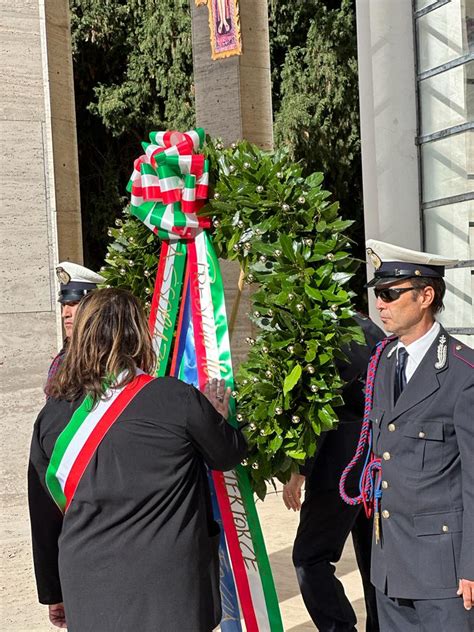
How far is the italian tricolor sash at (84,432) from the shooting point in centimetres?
295

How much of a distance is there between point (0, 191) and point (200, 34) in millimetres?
4724

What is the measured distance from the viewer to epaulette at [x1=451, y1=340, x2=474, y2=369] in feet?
10.4

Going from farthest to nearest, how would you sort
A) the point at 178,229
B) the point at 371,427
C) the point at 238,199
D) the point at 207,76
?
the point at 207,76 < the point at 178,229 < the point at 238,199 < the point at 371,427

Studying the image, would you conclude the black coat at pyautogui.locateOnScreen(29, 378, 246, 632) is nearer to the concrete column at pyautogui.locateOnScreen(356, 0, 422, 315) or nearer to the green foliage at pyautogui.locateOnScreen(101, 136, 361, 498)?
the green foliage at pyautogui.locateOnScreen(101, 136, 361, 498)

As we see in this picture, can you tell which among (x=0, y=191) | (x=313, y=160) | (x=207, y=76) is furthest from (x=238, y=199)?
(x=313, y=160)

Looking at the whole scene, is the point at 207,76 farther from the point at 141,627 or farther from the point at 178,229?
the point at 141,627

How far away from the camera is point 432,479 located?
3.12m

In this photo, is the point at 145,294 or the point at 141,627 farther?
the point at 145,294

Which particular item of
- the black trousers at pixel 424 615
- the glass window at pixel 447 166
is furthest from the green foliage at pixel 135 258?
the glass window at pixel 447 166

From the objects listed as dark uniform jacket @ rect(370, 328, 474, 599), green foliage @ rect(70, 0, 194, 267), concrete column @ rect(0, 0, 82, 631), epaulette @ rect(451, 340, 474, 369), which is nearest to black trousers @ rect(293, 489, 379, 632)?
dark uniform jacket @ rect(370, 328, 474, 599)

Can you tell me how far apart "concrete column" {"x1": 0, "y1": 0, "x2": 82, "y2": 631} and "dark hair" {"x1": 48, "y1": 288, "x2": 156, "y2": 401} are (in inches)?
104

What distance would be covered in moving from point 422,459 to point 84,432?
3.21 ft

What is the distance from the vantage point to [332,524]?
14.3 ft

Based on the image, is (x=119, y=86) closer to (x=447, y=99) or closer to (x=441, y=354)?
(x=447, y=99)
